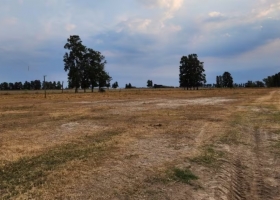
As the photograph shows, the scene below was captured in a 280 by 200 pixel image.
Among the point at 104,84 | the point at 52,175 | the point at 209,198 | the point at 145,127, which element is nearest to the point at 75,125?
the point at 145,127

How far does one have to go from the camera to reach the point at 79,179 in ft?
18.5

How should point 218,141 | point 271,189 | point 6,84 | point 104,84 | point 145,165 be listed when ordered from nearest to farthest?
point 271,189 < point 145,165 < point 218,141 < point 104,84 < point 6,84

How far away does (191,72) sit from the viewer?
108 meters

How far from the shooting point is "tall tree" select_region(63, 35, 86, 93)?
77.1 meters

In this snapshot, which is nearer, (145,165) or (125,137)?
(145,165)

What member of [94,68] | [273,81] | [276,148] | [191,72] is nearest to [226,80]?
[273,81]

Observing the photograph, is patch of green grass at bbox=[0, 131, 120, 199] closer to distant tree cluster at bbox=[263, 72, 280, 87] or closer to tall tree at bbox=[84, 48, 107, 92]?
tall tree at bbox=[84, 48, 107, 92]

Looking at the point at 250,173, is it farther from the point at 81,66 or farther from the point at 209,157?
the point at 81,66

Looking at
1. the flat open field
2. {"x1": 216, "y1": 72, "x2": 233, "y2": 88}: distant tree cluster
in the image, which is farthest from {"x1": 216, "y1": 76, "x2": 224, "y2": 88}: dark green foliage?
the flat open field

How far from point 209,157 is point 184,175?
5.45ft

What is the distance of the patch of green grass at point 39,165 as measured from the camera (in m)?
5.25

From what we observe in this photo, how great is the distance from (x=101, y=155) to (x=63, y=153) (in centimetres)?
98

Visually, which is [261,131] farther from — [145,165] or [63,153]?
[63,153]

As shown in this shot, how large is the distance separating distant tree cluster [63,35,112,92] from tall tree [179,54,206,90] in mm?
36282
